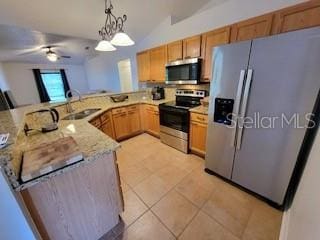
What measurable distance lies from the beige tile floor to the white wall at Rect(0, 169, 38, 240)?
2.75ft

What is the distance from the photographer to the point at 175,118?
2.75 metres

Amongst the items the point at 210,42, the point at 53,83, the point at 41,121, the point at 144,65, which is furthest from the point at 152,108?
the point at 53,83

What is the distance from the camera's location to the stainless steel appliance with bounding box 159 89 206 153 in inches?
104

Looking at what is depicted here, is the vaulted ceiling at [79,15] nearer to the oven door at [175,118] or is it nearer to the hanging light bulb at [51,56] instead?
the hanging light bulb at [51,56]

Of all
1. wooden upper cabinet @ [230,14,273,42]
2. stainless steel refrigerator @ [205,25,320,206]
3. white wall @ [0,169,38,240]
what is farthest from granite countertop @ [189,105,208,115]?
white wall @ [0,169,38,240]

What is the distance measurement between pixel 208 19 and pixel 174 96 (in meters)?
1.58

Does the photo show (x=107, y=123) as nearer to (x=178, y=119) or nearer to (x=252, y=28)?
(x=178, y=119)

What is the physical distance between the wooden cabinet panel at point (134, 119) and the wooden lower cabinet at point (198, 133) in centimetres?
151

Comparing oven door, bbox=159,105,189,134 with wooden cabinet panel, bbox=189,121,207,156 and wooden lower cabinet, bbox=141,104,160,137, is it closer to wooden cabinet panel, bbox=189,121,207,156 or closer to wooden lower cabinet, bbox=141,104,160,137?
wooden cabinet panel, bbox=189,121,207,156

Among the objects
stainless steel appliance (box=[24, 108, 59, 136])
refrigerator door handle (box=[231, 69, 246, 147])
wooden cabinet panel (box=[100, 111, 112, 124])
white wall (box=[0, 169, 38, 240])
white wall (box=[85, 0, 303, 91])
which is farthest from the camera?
wooden cabinet panel (box=[100, 111, 112, 124])

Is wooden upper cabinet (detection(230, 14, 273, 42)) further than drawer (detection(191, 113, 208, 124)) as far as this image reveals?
No

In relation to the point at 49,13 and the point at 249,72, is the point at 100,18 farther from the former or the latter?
the point at 249,72

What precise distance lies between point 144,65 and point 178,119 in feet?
5.88

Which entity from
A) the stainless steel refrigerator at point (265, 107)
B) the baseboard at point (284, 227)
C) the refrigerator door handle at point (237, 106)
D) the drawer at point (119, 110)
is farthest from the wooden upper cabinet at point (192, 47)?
the baseboard at point (284, 227)
